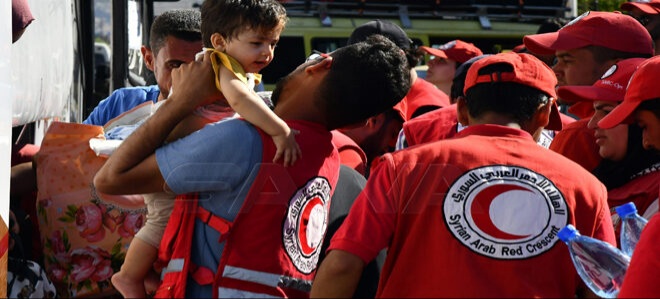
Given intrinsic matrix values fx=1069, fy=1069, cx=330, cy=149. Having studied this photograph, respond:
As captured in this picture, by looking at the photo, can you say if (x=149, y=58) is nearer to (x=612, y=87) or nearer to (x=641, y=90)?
(x=612, y=87)

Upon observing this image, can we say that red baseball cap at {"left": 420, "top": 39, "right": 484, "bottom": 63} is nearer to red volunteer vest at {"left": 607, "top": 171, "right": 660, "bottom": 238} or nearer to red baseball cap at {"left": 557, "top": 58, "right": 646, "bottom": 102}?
red baseball cap at {"left": 557, "top": 58, "right": 646, "bottom": 102}

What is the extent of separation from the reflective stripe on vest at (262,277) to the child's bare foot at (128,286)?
13.2 inches

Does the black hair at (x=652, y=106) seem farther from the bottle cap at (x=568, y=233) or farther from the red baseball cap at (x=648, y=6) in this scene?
the red baseball cap at (x=648, y=6)

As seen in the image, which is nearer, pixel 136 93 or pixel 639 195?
pixel 639 195

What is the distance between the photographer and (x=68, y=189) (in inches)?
144

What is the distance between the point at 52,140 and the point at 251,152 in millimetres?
1057

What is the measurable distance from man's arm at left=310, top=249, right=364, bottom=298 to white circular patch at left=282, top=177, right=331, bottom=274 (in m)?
0.20

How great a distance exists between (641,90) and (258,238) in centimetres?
121

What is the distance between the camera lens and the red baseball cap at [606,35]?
15.2ft

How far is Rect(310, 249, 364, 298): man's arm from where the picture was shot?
9.36 feet

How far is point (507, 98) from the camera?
3.12m

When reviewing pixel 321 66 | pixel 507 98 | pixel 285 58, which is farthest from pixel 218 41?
pixel 285 58

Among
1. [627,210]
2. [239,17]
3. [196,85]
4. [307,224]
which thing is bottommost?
[307,224]

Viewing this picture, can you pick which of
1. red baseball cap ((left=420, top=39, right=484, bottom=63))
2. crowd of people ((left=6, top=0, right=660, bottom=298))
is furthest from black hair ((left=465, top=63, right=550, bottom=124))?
red baseball cap ((left=420, top=39, right=484, bottom=63))
